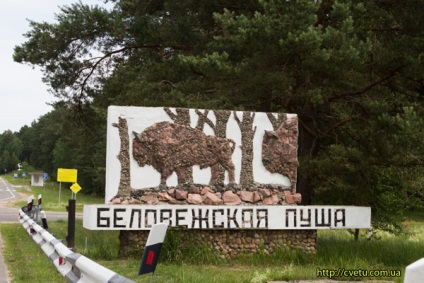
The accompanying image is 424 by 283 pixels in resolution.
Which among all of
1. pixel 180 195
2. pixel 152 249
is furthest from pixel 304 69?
pixel 152 249

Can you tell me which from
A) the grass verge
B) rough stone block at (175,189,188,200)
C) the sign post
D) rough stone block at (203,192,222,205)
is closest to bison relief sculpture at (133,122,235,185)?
rough stone block at (175,189,188,200)

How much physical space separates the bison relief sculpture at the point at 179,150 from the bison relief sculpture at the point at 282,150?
937 mm

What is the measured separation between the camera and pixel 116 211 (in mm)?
12938

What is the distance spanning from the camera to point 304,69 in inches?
608

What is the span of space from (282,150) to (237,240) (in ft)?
8.83

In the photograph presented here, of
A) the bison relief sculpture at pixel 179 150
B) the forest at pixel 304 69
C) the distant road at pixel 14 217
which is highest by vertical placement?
the forest at pixel 304 69

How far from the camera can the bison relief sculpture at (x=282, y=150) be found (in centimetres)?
1491

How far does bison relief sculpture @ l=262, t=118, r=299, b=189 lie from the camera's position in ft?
48.9

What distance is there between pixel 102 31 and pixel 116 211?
1008 centimetres

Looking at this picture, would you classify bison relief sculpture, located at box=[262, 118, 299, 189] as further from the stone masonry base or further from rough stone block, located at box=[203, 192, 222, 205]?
rough stone block, located at box=[203, 192, 222, 205]

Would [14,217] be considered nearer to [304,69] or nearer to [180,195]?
[180,195]

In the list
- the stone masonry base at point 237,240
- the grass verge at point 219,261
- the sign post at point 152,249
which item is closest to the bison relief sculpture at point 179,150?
the stone masonry base at point 237,240

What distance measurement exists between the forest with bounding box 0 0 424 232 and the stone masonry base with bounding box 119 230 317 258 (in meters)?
2.83

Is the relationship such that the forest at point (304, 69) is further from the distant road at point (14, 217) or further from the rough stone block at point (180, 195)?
the distant road at point (14, 217)
